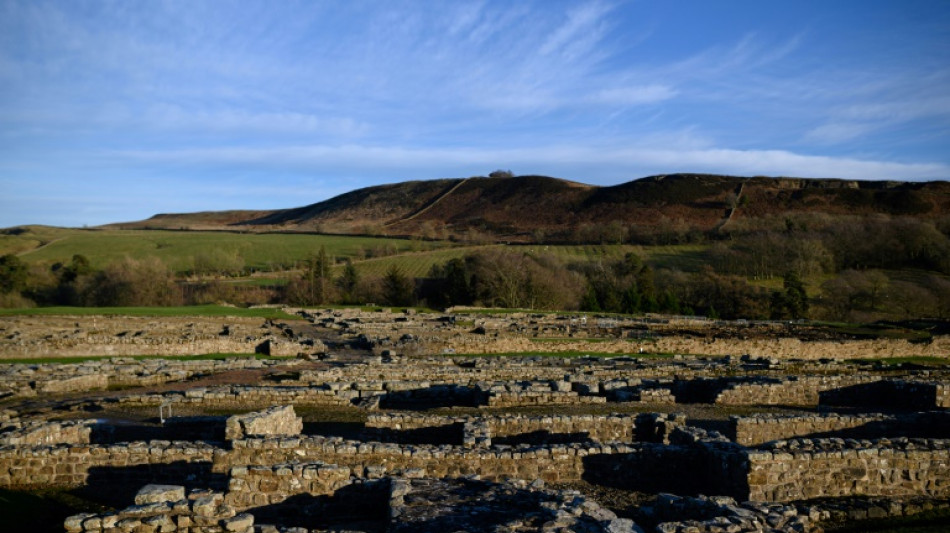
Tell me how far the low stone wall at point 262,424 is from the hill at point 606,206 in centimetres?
8079

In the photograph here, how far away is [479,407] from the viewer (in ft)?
57.5

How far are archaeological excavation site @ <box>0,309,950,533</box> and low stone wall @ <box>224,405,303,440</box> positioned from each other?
48mm

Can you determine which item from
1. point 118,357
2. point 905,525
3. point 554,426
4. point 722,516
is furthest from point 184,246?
point 905,525

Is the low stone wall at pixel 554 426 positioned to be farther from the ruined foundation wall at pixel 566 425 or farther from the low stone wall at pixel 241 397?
the low stone wall at pixel 241 397

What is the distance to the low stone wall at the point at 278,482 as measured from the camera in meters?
9.23

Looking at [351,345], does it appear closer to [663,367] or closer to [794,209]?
[663,367]

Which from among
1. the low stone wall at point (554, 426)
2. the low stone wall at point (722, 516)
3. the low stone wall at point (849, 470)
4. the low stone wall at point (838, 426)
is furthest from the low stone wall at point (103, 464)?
the low stone wall at point (838, 426)

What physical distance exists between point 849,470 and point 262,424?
10.9m

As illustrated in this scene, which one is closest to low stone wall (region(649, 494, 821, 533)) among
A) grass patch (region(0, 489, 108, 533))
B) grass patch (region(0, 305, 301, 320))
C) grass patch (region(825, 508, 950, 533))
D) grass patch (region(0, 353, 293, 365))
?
grass patch (region(825, 508, 950, 533))

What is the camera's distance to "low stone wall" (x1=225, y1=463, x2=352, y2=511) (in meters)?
9.23

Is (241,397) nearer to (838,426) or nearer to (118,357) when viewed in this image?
(118,357)

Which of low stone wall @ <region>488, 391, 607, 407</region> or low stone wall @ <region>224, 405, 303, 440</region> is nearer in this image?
low stone wall @ <region>224, 405, 303, 440</region>

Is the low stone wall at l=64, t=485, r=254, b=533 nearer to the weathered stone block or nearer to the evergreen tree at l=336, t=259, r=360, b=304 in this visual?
the weathered stone block

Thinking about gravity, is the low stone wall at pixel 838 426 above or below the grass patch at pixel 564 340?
above
